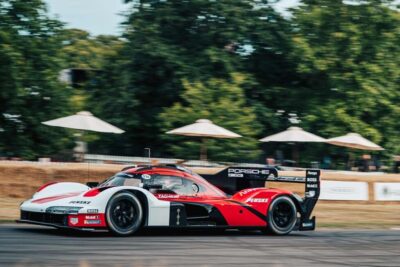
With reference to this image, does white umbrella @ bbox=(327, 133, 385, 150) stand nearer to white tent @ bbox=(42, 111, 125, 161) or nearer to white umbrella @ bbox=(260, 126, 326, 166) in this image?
white umbrella @ bbox=(260, 126, 326, 166)

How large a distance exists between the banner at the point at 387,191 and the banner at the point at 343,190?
397mm

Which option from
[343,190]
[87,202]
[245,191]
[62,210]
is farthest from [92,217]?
[343,190]

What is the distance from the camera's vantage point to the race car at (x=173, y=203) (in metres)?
11.5

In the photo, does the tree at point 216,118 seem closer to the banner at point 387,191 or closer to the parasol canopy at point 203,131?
the parasol canopy at point 203,131

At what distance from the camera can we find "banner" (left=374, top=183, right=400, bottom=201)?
23750mm

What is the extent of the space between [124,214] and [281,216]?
2.99m

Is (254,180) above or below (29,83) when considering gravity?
below

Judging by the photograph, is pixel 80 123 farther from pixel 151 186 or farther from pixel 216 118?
pixel 151 186

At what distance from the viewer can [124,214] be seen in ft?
38.4

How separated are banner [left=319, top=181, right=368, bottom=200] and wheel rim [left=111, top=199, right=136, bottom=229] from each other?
11.6 metres

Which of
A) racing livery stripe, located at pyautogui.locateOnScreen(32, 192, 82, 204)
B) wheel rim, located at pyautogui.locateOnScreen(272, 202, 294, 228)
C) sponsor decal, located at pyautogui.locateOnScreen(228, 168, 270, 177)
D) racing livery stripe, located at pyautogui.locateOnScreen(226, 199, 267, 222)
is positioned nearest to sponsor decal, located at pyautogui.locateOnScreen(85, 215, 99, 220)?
racing livery stripe, located at pyautogui.locateOnScreen(32, 192, 82, 204)

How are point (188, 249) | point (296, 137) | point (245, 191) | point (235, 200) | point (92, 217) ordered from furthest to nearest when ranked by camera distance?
point (296, 137) < point (245, 191) < point (235, 200) < point (92, 217) < point (188, 249)

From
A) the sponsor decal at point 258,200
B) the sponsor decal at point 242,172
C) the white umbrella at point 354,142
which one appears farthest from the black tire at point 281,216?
the white umbrella at point 354,142

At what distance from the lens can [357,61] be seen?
33.1 metres
